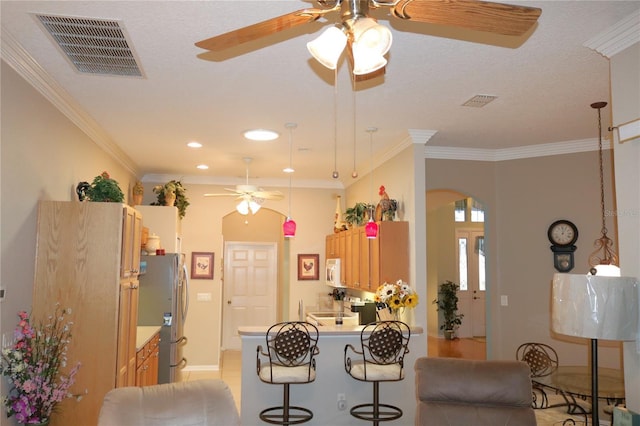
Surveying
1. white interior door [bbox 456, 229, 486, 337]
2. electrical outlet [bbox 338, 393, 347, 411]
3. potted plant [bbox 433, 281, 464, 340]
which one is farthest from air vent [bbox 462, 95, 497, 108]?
white interior door [bbox 456, 229, 486, 337]

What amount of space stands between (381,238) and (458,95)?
1.74m

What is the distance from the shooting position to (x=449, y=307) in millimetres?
9969

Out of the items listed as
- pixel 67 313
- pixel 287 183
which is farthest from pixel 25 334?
pixel 287 183

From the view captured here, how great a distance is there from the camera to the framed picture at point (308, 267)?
798 cm

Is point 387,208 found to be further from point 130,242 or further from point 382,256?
point 130,242

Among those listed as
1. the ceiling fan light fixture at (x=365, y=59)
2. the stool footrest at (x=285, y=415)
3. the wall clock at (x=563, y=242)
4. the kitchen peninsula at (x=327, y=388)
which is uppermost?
the ceiling fan light fixture at (x=365, y=59)

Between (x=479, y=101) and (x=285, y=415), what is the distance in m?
3.03

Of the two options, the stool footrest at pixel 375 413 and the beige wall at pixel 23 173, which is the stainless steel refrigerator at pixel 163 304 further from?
the stool footrest at pixel 375 413

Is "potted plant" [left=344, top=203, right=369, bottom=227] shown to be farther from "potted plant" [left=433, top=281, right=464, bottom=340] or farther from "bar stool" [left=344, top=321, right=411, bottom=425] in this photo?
"potted plant" [left=433, top=281, right=464, bottom=340]

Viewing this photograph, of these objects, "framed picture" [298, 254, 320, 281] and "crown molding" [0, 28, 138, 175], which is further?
"framed picture" [298, 254, 320, 281]

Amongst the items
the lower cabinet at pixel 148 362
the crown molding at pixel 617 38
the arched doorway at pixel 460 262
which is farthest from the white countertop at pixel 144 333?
the arched doorway at pixel 460 262

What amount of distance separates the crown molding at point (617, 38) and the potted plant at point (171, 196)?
5269 millimetres

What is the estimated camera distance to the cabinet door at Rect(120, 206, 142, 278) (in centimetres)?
388

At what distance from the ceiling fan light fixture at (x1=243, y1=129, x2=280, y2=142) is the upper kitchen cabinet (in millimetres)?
1999
